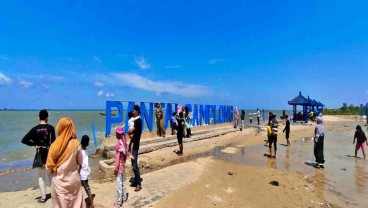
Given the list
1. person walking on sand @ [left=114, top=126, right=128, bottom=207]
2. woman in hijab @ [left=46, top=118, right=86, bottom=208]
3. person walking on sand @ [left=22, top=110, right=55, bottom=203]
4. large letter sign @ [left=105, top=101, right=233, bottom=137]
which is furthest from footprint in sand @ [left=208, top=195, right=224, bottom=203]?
large letter sign @ [left=105, top=101, right=233, bottom=137]

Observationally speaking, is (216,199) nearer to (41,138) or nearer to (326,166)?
(41,138)

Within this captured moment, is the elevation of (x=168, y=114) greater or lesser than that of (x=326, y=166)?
greater

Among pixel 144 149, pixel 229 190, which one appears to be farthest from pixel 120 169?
pixel 144 149

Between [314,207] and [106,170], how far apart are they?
6405 mm

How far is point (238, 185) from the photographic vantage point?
7.89 metres

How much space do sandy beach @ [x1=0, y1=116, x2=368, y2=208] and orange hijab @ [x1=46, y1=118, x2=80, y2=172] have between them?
2.44 meters

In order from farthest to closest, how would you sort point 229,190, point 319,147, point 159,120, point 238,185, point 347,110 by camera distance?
point 347,110
point 159,120
point 319,147
point 238,185
point 229,190

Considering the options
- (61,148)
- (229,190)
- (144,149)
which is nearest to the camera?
(61,148)

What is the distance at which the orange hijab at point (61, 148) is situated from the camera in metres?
3.90

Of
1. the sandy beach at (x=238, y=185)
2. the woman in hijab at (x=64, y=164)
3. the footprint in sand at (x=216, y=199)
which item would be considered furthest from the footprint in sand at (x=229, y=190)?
the woman in hijab at (x=64, y=164)

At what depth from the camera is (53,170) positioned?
12.8 ft

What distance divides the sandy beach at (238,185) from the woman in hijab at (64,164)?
6.80 ft

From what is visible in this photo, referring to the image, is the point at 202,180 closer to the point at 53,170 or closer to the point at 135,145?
the point at 135,145

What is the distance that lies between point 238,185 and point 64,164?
17.9 ft
